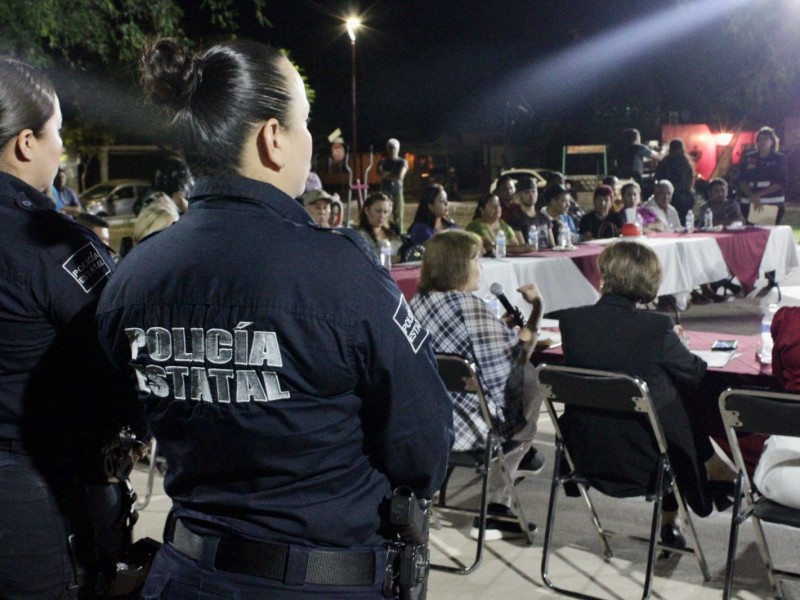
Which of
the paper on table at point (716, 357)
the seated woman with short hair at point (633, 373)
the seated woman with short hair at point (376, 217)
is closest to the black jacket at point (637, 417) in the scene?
the seated woman with short hair at point (633, 373)

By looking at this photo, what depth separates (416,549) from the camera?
158cm

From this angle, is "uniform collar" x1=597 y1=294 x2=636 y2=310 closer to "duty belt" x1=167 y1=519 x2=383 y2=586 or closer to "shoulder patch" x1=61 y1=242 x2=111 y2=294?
"shoulder patch" x1=61 y1=242 x2=111 y2=294

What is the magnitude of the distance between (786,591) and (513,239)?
5664 millimetres

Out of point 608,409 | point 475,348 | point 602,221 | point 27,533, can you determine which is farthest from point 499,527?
point 602,221

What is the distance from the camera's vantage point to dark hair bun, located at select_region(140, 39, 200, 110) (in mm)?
1519

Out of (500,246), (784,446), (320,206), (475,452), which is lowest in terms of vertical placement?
(475,452)

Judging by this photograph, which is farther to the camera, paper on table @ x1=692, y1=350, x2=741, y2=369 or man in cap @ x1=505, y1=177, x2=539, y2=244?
man in cap @ x1=505, y1=177, x2=539, y2=244

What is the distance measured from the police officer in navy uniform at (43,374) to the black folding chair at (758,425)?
2.07 metres

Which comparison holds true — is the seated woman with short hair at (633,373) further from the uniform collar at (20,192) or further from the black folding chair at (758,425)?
the uniform collar at (20,192)

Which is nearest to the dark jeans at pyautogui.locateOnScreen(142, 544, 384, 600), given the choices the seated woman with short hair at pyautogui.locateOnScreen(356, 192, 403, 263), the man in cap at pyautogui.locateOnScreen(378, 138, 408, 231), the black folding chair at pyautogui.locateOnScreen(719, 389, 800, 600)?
the black folding chair at pyautogui.locateOnScreen(719, 389, 800, 600)

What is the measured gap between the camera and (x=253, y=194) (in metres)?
1.47

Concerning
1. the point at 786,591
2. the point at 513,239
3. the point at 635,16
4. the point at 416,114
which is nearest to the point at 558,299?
the point at 513,239

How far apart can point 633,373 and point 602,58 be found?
112ft

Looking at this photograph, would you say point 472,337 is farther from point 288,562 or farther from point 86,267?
point 288,562
